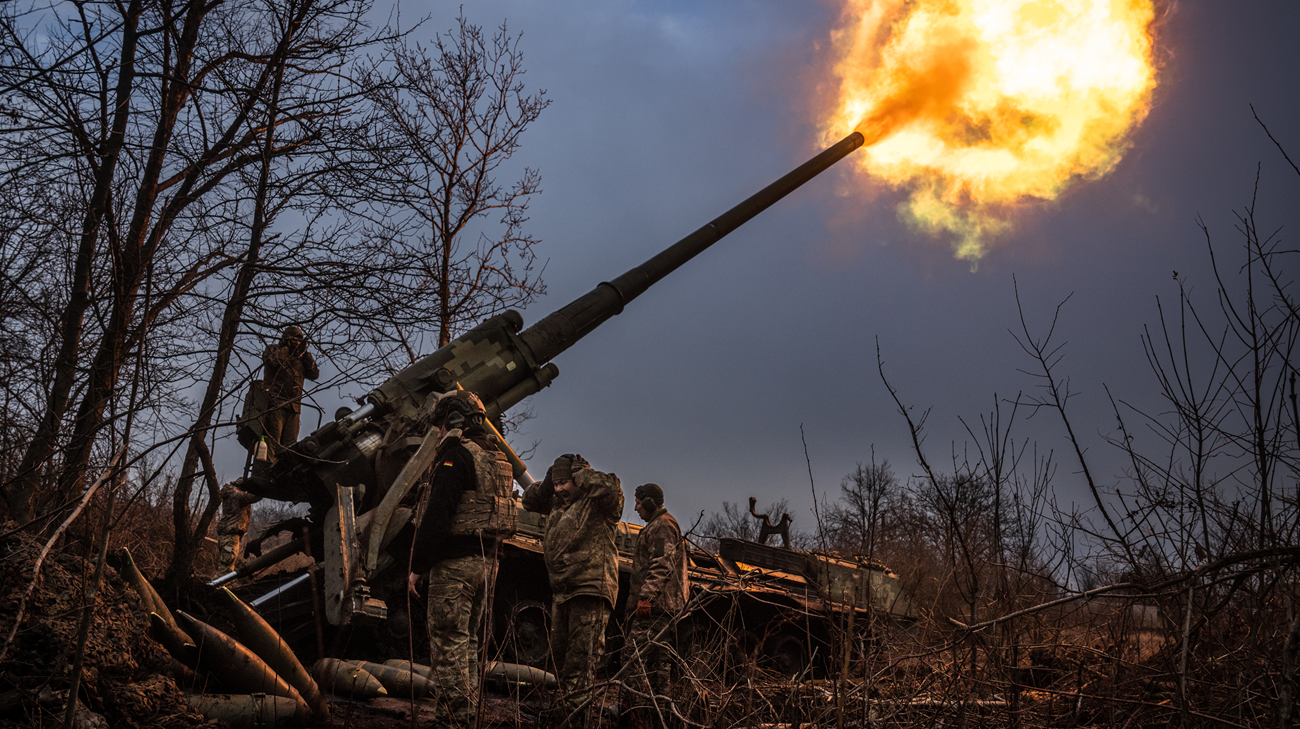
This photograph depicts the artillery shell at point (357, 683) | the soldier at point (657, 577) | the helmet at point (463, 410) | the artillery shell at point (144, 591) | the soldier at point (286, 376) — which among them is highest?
the soldier at point (286, 376)

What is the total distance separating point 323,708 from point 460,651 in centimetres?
112

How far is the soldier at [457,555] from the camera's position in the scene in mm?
5250

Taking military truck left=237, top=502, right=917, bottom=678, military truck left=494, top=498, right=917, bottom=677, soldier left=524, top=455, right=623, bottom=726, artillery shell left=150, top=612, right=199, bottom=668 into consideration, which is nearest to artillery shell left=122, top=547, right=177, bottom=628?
artillery shell left=150, top=612, right=199, bottom=668

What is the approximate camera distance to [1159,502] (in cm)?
360

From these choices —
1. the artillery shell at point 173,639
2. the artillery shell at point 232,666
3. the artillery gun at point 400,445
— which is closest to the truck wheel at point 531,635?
the artillery gun at point 400,445

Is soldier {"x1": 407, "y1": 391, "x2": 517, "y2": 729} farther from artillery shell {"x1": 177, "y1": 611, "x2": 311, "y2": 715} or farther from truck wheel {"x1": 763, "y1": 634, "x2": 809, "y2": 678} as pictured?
truck wheel {"x1": 763, "y1": 634, "x2": 809, "y2": 678}

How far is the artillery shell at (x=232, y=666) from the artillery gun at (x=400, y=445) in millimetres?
548

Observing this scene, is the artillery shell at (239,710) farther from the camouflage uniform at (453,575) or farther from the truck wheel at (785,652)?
the truck wheel at (785,652)

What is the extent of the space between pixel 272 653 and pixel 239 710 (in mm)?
680

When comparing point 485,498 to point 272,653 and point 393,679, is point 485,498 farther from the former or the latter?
point 393,679

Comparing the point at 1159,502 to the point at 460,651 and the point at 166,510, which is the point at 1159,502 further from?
the point at 166,510

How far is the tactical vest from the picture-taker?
548cm

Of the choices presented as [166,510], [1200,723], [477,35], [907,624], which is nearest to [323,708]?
[1200,723]

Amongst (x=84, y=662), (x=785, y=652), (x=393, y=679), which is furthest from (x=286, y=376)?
(x=785, y=652)
